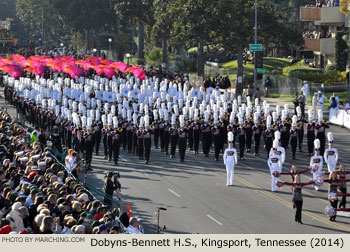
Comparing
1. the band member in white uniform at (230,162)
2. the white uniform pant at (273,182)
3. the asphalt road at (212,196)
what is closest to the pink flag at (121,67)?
the asphalt road at (212,196)

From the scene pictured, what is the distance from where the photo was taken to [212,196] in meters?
23.5

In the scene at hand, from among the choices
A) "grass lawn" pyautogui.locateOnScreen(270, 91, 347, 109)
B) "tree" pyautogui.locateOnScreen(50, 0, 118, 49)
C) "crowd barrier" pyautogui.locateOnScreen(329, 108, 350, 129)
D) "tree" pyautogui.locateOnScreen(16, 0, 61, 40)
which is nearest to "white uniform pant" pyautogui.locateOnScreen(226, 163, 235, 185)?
"crowd barrier" pyautogui.locateOnScreen(329, 108, 350, 129)

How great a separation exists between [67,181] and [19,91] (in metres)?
23.3

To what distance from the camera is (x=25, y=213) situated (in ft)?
48.3

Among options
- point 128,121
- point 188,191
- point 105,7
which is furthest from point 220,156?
point 105,7

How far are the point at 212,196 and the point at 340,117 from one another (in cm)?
1552

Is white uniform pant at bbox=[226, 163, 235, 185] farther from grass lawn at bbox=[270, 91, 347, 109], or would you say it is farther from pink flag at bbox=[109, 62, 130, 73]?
pink flag at bbox=[109, 62, 130, 73]

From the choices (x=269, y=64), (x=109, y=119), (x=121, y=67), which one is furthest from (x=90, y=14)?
(x=109, y=119)

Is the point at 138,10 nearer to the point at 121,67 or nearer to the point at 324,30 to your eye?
the point at 324,30

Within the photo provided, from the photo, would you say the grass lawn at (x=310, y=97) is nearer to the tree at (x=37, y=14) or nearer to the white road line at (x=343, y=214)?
the white road line at (x=343, y=214)

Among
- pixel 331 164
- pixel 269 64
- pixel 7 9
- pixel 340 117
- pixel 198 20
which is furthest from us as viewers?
pixel 7 9

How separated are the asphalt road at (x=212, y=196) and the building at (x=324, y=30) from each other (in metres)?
25.4

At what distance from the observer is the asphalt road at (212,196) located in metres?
20.3
